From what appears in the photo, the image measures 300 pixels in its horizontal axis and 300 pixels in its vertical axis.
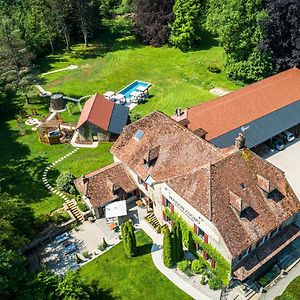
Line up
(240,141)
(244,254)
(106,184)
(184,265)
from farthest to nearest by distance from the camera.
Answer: (106,184) < (184,265) < (240,141) < (244,254)

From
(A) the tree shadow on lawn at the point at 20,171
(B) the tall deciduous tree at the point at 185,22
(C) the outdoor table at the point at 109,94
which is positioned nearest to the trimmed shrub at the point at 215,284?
(A) the tree shadow on lawn at the point at 20,171

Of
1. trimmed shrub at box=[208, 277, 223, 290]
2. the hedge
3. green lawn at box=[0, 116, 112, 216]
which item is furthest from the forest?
trimmed shrub at box=[208, 277, 223, 290]

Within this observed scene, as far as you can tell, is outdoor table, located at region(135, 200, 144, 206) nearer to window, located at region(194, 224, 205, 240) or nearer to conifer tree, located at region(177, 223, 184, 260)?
conifer tree, located at region(177, 223, 184, 260)

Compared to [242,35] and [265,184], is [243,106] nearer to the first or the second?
[242,35]

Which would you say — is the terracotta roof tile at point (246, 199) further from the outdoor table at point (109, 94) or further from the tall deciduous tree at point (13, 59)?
the tall deciduous tree at point (13, 59)

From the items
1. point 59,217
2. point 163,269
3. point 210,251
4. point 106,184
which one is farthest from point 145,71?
point 210,251

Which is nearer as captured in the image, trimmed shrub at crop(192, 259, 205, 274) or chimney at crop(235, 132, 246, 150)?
chimney at crop(235, 132, 246, 150)
